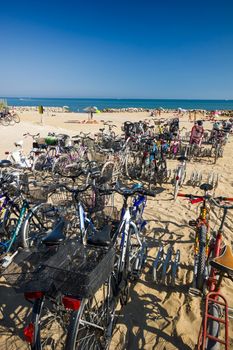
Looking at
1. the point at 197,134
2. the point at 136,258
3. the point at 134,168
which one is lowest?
the point at 136,258

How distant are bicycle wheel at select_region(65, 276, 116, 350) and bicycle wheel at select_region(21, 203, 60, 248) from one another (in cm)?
127

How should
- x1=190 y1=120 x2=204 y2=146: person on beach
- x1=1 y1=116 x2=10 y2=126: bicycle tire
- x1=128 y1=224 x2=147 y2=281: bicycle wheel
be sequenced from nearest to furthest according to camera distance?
x1=128 y1=224 x2=147 y2=281: bicycle wheel, x1=190 y1=120 x2=204 y2=146: person on beach, x1=1 y1=116 x2=10 y2=126: bicycle tire

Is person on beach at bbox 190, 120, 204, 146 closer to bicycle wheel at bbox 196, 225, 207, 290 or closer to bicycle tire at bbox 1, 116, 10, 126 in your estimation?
bicycle wheel at bbox 196, 225, 207, 290

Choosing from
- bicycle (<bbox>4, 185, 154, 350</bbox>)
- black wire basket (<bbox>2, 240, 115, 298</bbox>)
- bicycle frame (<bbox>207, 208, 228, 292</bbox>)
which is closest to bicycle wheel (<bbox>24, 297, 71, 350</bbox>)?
bicycle (<bbox>4, 185, 154, 350</bbox>)

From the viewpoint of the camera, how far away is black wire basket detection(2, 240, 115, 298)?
5.73 ft

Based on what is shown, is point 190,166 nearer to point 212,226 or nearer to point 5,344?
point 212,226


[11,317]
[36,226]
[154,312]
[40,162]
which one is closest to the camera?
[11,317]

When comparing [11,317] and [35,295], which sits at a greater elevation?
[35,295]

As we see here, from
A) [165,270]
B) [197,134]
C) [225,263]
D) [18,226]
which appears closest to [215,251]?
[165,270]

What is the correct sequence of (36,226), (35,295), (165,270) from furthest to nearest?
1. (36,226)
2. (165,270)
3. (35,295)

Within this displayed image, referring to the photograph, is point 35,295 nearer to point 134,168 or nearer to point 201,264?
point 201,264

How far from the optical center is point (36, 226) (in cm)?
397

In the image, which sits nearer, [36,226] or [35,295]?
[35,295]

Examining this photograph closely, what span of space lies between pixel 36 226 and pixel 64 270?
2357mm
